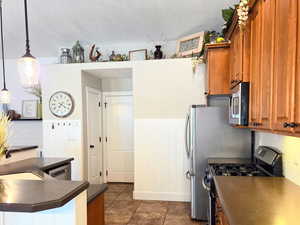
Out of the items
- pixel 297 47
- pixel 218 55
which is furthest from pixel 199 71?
pixel 297 47

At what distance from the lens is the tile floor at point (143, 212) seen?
10.2 feet

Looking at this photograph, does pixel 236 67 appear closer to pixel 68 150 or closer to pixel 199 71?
pixel 199 71

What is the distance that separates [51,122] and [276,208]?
3903 millimetres

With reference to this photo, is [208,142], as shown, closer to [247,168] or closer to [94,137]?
[247,168]

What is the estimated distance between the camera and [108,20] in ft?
12.4

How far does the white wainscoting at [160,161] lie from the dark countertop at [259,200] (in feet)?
5.88

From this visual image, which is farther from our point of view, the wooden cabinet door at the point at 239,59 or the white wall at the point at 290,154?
the wooden cabinet door at the point at 239,59

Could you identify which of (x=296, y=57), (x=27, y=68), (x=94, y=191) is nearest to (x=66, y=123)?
(x=27, y=68)

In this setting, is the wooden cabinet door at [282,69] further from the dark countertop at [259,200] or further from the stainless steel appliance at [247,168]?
the stainless steel appliance at [247,168]

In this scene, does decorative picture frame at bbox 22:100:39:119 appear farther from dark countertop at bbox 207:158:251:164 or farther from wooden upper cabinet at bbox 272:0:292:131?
wooden upper cabinet at bbox 272:0:292:131

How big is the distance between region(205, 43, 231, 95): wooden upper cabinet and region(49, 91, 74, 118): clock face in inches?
100

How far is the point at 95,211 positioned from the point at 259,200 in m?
1.24

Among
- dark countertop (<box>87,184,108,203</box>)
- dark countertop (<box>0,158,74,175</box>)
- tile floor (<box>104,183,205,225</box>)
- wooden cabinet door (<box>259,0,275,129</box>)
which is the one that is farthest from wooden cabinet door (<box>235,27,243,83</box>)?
dark countertop (<box>0,158,74,175</box>)

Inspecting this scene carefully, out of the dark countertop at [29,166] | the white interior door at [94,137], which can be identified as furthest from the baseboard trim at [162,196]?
the dark countertop at [29,166]
